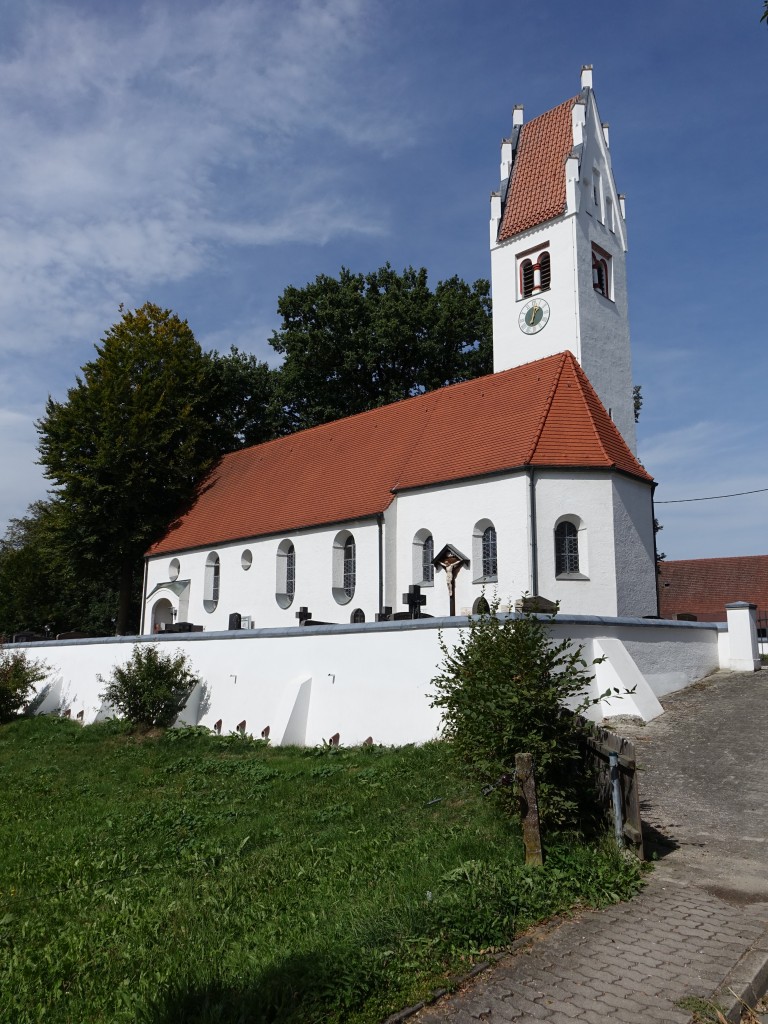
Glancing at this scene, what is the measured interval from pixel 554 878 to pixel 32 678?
18.4 metres

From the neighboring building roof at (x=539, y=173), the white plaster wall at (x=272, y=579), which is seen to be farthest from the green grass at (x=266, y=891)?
the neighboring building roof at (x=539, y=173)

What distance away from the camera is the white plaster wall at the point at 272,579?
21766mm

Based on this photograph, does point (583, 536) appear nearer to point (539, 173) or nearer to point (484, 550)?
point (484, 550)

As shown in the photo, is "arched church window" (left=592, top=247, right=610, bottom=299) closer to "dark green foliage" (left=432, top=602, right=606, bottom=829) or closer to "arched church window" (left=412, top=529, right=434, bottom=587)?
"arched church window" (left=412, top=529, right=434, bottom=587)

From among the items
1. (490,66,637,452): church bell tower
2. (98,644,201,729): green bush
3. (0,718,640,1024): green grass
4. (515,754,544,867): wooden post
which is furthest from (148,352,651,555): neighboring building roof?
(515,754,544,867): wooden post

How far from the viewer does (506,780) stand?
677 cm

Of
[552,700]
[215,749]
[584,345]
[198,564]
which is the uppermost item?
[584,345]

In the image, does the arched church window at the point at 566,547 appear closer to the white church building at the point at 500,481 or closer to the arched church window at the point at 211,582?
the white church building at the point at 500,481

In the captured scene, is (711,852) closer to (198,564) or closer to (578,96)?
(198,564)

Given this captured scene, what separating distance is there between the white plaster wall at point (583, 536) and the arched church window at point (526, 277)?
831 cm

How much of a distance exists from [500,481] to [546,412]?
2.42 m

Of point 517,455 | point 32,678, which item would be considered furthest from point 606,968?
point 32,678

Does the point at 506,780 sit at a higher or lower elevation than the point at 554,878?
higher

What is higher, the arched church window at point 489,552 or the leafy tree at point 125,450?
the leafy tree at point 125,450
